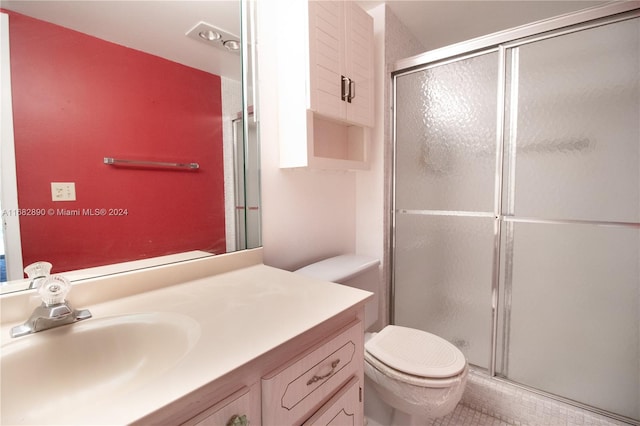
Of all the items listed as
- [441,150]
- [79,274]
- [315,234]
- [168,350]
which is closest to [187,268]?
[79,274]

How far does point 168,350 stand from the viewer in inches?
26.6

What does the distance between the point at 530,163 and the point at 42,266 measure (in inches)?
75.0

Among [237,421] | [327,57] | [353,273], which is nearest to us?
[237,421]

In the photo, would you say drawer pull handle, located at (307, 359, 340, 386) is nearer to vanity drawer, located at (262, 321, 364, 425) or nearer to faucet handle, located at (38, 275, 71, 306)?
vanity drawer, located at (262, 321, 364, 425)

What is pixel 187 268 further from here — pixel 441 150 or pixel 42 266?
pixel 441 150

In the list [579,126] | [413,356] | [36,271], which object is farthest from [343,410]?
[579,126]

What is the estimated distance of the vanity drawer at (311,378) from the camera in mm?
638

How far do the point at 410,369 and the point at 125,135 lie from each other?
4.18 ft

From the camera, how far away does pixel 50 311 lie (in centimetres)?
69


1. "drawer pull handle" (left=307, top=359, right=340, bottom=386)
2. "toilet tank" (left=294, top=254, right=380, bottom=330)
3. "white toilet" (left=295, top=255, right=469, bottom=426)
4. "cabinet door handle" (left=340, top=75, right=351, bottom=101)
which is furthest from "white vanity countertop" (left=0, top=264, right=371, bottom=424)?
"cabinet door handle" (left=340, top=75, right=351, bottom=101)

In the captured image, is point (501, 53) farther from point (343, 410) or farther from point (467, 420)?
point (467, 420)

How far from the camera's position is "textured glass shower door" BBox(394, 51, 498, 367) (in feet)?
5.29

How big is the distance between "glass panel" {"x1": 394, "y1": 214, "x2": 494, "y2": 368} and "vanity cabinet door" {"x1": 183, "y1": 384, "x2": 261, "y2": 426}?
1.44 metres

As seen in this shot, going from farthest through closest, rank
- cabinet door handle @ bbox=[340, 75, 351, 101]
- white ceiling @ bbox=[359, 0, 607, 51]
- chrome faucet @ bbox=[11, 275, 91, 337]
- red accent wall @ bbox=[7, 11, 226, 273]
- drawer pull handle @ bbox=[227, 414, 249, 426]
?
white ceiling @ bbox=[359, 0, 607, 51] < cabinet door handle @ bbox=[340, 75, 351, 101] < red accent wall @ bbox=[7, 11, 226, 273] < chrome faucet @ bbox=[11, 275, 91, 337] < drawer pull handle @ bbox=[227, 414, 249, 426]
